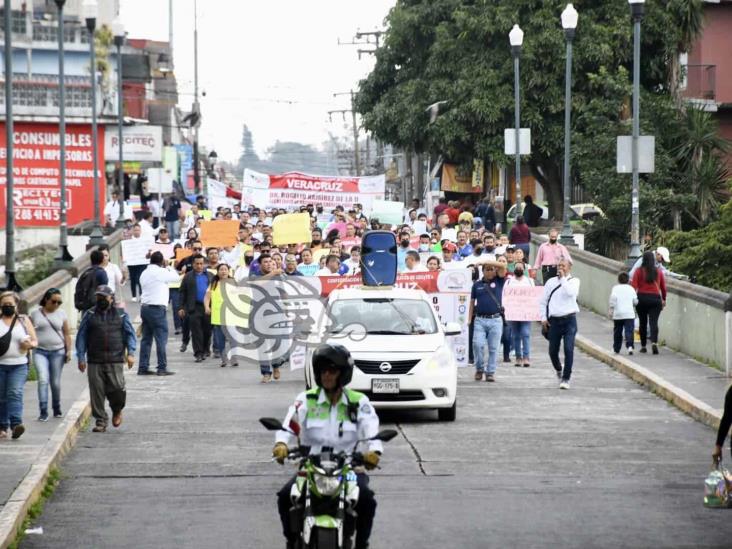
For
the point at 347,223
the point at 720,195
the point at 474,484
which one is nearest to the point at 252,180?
the point at 347,223

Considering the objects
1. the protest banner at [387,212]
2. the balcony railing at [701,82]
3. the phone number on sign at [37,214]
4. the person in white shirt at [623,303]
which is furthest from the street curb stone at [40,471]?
the balcony railing at [701,82]

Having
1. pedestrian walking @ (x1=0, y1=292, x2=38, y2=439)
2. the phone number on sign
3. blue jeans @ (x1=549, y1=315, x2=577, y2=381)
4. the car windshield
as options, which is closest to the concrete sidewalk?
blue jeans @ (x1=549, y1=315, x2=577, y2=381)

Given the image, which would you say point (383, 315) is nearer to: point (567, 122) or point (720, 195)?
point (567, 122)

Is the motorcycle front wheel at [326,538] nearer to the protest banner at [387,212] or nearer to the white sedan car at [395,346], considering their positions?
the white sedan car at [395,346]

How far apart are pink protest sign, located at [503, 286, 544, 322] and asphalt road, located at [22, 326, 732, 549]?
89.2 inches

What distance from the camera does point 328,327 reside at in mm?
19000

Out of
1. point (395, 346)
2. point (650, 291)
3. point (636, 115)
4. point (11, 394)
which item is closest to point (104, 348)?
point (11, 394)

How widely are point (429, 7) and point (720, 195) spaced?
60.4 feet

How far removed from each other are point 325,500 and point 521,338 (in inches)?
633

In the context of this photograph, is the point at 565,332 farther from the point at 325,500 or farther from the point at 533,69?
the point at 533,69

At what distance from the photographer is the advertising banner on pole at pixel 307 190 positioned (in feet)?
149

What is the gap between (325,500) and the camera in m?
8.95

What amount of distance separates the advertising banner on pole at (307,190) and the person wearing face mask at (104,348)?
90.6 ft

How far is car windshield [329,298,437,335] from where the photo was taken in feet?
62.0
